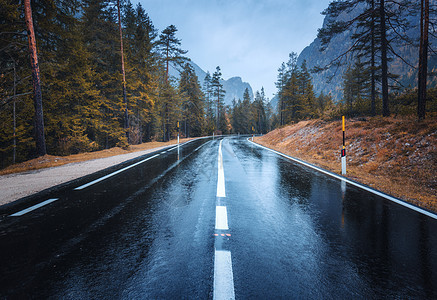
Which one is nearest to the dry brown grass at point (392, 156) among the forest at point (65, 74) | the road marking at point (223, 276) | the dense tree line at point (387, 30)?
the dense tree line at point (387, 30)

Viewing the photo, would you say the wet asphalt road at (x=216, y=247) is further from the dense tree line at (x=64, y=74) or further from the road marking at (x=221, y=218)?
the dense tree line at (x=64, y=74)

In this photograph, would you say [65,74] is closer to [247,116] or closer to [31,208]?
[31,208]

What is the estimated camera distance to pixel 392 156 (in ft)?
28.1

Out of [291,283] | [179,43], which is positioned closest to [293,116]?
[179,43]

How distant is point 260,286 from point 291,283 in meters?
0.30

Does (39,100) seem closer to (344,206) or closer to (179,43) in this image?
(344,206)

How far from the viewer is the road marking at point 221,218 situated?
315cm

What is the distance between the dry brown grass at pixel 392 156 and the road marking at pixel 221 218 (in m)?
4.22

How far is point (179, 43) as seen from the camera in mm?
31625

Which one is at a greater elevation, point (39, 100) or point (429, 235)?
point (39, 100)

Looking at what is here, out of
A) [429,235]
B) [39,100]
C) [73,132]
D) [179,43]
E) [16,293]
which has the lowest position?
[429,235]

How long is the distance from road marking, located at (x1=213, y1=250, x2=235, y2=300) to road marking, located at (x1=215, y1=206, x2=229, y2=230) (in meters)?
0.71

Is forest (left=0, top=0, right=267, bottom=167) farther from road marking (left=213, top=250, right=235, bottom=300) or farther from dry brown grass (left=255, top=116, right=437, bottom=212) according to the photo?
dry brown grass (left=255, top=116, right=437, bottom=212)

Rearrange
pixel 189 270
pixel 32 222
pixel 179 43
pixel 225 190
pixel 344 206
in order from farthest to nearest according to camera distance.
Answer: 1. pixel 179 43
2. pixel 225 190
3. pixel 344 206
4. pixel 32 222
5. pixel 189 270
